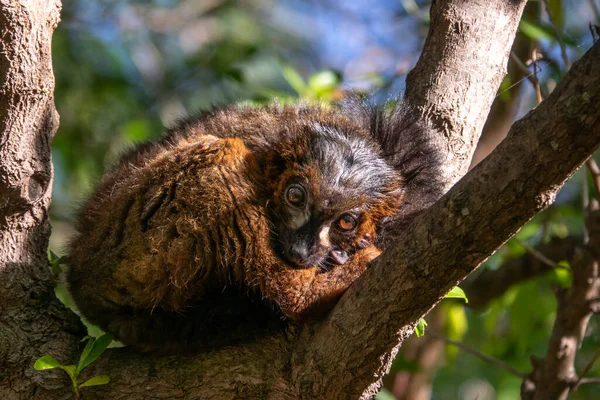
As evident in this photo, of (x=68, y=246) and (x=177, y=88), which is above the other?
(x=177, y=88)

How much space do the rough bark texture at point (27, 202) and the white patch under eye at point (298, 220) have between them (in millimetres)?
1215

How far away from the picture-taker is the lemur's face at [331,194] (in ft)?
12.2

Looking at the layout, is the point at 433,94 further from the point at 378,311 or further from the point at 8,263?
the point at 8,263

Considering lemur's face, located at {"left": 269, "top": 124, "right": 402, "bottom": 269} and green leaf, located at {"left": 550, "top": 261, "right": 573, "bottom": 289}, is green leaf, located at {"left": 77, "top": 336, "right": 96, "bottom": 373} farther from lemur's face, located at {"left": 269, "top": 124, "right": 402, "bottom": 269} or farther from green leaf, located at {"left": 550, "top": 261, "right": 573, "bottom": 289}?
green leaf, located at {"left": 550, "top": 261, "right": 573, "bottom": 289}

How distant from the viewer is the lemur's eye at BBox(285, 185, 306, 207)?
378 centimetres

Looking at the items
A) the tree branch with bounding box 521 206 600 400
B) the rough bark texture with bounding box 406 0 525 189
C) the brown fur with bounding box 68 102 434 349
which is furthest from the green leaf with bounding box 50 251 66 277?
the tree branch with bounding box 521 206 600 400

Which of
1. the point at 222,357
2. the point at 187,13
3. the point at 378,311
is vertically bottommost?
the point at 222,357

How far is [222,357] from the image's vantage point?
3.45m

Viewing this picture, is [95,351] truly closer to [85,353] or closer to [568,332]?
[85,353]

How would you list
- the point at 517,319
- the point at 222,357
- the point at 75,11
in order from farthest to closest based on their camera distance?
the point at 75,11
the point at 517,319
the point at 222,357

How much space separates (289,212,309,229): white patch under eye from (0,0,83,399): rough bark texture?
1.22 metres

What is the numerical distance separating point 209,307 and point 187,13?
8060 mm

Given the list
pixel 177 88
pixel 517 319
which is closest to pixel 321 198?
Answer: pixel 517 319

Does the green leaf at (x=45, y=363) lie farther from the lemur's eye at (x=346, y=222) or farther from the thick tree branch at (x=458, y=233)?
the lemur's eye at (x=346, y=222)
